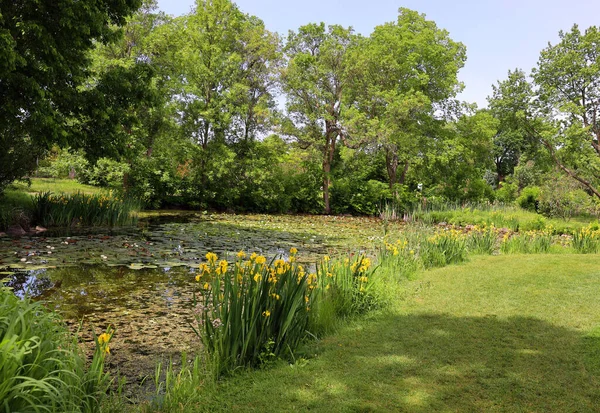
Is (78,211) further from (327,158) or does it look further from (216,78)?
(327,158)

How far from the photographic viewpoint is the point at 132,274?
675 centimetres

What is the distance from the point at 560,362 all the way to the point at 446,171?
72.3ft

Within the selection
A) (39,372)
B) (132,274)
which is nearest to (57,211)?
(132,274)

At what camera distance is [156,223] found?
1411 centimetres

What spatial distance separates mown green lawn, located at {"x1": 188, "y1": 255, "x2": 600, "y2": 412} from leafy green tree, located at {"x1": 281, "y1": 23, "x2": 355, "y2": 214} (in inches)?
688

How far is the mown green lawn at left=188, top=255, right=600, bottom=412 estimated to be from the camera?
2.80m

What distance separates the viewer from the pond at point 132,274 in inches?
161

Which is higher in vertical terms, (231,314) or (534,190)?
(534,190)

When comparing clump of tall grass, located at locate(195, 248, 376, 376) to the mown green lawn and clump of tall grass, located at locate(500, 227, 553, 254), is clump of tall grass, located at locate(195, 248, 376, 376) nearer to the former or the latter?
the mown green lawn

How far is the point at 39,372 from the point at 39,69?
877cm

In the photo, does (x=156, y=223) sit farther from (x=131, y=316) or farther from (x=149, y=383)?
(x=149, y=383)

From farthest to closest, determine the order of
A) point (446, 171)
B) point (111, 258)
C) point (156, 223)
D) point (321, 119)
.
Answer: point (446, 171) → point (321, 119) → point (156, 223) → point (111, 258)

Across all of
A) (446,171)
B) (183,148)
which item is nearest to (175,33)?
(183,148)

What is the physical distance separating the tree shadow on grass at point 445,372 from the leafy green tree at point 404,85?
1778 cm
